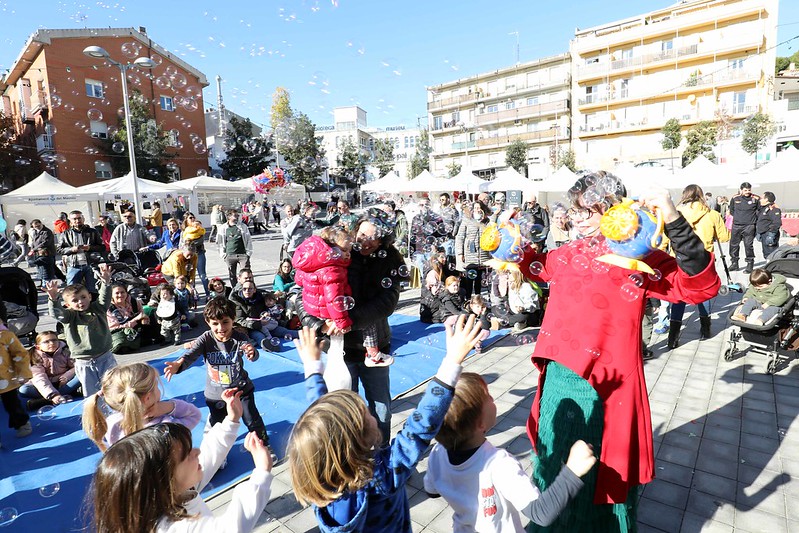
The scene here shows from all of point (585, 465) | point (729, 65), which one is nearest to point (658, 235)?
point (585, 465)

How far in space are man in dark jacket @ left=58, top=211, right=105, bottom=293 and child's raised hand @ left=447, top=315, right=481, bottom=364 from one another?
345 inches

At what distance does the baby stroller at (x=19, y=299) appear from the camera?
612 cm

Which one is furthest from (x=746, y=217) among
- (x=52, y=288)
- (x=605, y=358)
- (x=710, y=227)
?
(x=52, y=288)

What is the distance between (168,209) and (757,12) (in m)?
39.5

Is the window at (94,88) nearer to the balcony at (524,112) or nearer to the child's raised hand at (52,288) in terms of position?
the child's raised hand at (52,288)

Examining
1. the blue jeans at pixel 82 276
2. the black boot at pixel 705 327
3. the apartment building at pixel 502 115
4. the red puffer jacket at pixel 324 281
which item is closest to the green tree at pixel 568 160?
the apartment building at pixel 502 115

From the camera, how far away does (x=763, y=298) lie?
16.5 ft

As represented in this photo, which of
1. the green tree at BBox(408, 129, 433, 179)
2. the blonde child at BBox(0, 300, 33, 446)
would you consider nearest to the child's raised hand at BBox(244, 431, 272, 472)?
the blonde child at BBox(0, 300, 33, 446)

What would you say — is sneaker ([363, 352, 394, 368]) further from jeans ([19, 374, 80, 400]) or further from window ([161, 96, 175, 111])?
window ([161, 96, 175, 111])

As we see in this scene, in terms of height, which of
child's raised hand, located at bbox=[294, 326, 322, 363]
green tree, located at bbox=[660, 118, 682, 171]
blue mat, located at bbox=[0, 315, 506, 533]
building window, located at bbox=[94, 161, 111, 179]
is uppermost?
green tree, located at bbox=[660, 118, 682, 171]

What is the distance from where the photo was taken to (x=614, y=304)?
6.11 feet

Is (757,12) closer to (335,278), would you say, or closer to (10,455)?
(335,278)

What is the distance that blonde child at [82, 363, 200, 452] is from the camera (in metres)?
2.35

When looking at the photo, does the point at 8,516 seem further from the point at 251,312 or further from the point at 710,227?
the point at 710,227
